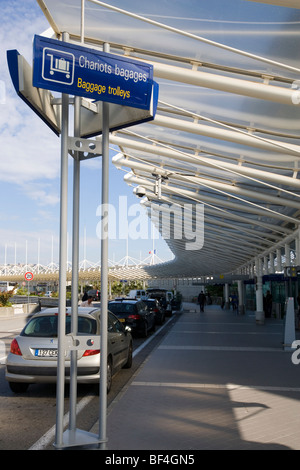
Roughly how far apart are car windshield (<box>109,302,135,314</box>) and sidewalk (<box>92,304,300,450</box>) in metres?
4.79

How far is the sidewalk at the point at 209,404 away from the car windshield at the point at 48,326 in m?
1.29

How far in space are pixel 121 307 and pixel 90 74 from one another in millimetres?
14250

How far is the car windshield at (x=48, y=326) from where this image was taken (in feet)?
27.5

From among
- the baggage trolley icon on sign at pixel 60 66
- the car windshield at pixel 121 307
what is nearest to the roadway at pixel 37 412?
the baggage trolley icon on sign at pixel 60 66

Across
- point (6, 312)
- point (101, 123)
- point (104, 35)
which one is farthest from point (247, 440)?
point (6, 312)

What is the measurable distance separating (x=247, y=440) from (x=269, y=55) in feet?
23.3

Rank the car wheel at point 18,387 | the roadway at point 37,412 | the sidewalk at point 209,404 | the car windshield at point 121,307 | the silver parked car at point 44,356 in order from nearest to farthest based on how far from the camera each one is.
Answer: the sidewalk at point 209,404 < the roadway at point 37,412 < the silver parked car at point 44,356 < the car wheel at point 18,387 < the car windshield at point 121,307

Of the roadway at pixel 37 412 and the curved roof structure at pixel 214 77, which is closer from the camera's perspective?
the roadway at pixel 37 412

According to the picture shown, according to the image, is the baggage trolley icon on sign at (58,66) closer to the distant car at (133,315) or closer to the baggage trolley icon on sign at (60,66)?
the baggage trolley icon on sign at (60,66)

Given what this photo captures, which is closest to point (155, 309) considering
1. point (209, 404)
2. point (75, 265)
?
point (209, 404)

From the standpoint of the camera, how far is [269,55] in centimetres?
945

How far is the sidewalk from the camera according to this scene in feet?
18.6

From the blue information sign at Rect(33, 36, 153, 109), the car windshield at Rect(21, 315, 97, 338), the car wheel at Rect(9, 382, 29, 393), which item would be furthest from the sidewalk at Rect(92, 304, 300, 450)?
the blue information sign at Rect(33, 36, 153, 109)

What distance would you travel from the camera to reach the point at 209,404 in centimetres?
745
